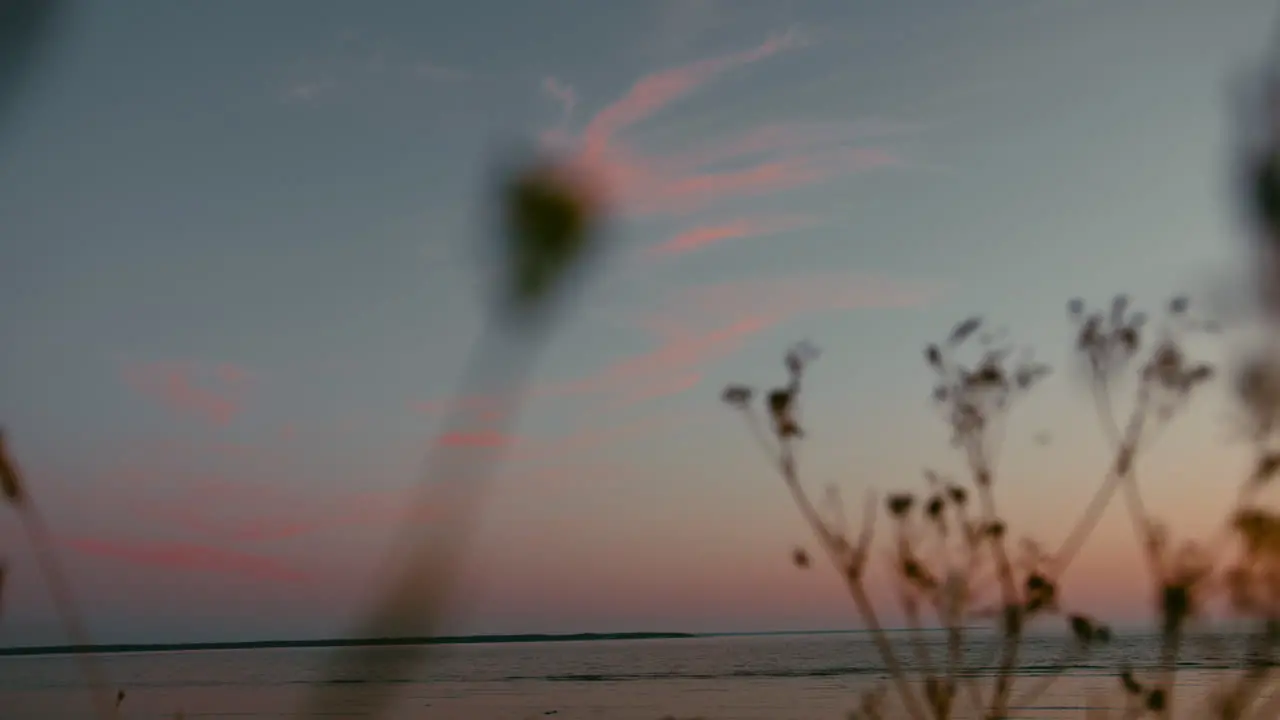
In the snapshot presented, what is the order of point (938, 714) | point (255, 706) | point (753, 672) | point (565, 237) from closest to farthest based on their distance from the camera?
point (565, 237) < point (938, 714) < point (255, 706) < point (753, 672)

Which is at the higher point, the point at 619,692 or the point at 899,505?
the point at 899,505

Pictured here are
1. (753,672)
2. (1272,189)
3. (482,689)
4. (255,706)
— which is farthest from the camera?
(753,672)

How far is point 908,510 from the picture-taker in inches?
138

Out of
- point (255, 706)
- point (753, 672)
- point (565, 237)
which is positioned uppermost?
point (565, 237)

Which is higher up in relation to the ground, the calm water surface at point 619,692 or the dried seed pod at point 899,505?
the dried seed pod at point 899,505

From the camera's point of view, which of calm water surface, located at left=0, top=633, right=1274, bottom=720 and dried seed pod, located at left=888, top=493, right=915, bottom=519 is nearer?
dried seed pod, located at left=888, top=493, right=915, bottom=519

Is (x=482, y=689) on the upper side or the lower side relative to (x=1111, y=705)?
lower

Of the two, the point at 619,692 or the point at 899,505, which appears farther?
the point at 619,692

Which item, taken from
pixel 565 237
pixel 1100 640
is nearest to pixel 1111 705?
pixel 1100 640

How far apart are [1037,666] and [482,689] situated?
21.7 m

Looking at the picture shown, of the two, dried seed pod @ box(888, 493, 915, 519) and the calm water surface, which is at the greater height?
dried seed pod @ box(888, 493, 915, 519)

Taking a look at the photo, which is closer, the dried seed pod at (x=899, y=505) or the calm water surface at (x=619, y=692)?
the dried seed pod at (x=899, y=505)

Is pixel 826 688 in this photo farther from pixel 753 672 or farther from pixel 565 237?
pixel 565 237

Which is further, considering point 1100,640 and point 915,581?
point 915,581
